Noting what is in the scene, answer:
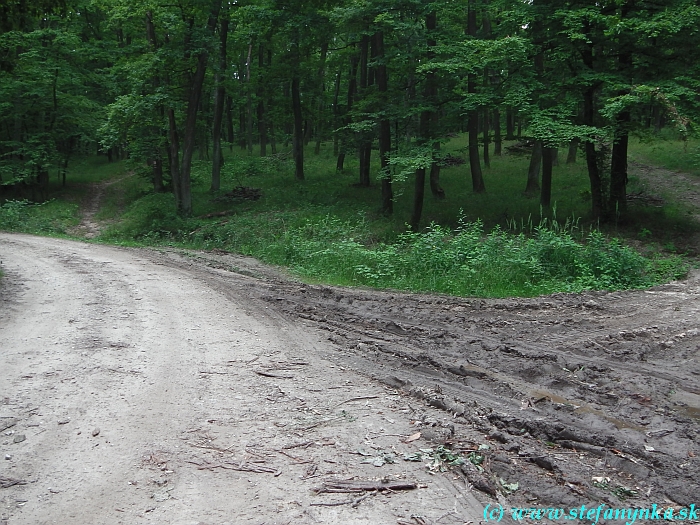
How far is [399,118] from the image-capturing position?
18703 millimetres

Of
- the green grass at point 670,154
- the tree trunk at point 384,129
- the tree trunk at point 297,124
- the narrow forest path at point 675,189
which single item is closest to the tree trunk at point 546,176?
the narrow forest path at point 675,189

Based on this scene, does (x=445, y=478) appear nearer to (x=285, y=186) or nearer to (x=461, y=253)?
(x=461, y=253)

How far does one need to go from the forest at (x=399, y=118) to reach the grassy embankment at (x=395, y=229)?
0.08m

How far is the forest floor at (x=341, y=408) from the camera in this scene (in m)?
3.85

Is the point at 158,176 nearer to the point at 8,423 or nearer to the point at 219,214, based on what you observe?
the point at 219,214

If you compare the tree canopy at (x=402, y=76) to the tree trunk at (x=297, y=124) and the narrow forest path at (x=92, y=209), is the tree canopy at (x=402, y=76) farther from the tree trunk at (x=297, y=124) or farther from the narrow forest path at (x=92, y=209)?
the narrow forest path at (x=92, y=209)

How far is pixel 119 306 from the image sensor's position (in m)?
9.27

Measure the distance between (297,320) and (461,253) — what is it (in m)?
5.22

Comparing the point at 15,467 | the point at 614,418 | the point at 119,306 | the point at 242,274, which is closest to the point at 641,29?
the point at 242,274

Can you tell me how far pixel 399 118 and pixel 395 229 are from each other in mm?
3755

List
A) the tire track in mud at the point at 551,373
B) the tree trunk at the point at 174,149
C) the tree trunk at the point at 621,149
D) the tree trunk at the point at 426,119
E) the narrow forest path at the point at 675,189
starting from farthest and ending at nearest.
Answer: the tree trunk at the point at 174,149 < the tree trunk at the point at 426,119 < the narrow forest path at the point at 675,189 < the tree trunk at the point at 621,149 < the tire track in mud at the point at 551,373

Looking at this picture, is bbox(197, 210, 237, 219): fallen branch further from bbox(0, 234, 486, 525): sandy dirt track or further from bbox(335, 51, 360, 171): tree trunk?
bbox(0, 234, 486, 525): sandy dirt track

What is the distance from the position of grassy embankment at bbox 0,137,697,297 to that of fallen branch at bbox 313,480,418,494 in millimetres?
7227

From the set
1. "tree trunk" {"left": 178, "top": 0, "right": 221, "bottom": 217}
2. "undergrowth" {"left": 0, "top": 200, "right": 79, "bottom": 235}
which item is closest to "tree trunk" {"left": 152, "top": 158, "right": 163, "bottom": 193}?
"undergrowth" {"left": 0, "top": 200, "right": 79, "bottom": 235}
